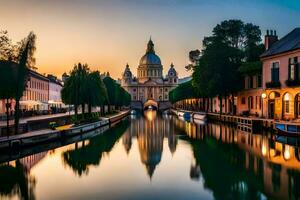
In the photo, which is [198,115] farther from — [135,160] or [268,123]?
[135,160]

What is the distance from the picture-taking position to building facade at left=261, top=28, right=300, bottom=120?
151 feet

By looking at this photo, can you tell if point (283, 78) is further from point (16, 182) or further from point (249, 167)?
point (16, 182)

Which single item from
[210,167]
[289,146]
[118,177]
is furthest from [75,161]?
[289,146]

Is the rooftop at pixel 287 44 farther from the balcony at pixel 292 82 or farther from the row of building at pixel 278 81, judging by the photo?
the balcony at pixel 292 82

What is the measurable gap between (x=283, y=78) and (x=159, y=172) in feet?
96.2

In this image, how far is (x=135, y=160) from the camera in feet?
95.6

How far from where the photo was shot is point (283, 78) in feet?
159

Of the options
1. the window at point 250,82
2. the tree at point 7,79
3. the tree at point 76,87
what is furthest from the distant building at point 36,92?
the window at point 250,82

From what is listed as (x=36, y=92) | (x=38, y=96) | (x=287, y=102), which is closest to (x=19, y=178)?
(x=287, y=102)

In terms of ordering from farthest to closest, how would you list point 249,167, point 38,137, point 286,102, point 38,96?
point 38,96, point 286,102, point 38,137, point 249,167

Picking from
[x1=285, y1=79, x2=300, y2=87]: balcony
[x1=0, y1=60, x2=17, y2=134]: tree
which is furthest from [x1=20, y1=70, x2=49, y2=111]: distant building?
[x1=285, y1=79, x2=300, y2=87]: balcony

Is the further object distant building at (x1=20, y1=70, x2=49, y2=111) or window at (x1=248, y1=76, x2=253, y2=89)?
distant building at (x1=20, y1=70, x2=49, y2=111)

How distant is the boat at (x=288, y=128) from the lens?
39156mm

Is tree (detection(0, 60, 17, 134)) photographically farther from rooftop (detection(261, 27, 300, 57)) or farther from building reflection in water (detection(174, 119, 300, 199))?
rooftop (detection(261, 27, 300, 57))
